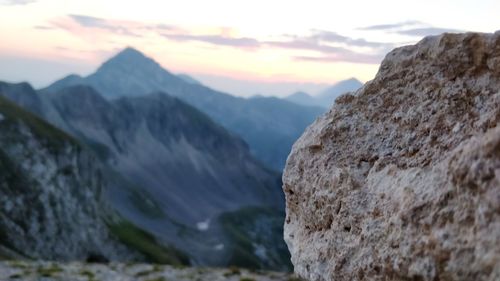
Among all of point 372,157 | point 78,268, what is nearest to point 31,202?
point 78,268

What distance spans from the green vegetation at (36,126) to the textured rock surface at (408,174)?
114059 millimetres

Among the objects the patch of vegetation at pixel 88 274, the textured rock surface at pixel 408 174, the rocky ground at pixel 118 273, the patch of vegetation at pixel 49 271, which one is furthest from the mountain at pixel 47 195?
the textured rock surface at pixel 408 174

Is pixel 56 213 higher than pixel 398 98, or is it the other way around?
pixel 398 98

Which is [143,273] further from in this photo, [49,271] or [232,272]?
[232,272]

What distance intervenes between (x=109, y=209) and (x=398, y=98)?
15401 cm

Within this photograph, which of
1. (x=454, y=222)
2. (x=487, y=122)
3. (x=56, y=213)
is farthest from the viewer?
(x=56, y=213)

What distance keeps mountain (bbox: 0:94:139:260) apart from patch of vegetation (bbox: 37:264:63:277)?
58.0 m

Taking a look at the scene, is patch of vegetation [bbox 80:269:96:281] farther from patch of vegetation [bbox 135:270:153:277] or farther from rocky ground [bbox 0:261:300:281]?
patch of vegetation [bbox 135:270:153:277]

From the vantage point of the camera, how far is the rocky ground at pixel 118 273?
25219 mm

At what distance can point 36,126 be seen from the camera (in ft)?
403

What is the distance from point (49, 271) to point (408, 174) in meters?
22.2

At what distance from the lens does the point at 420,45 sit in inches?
363

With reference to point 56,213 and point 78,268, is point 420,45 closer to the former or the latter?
point 78,268

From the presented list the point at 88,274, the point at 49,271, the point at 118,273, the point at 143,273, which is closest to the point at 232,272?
the point at 143,273
